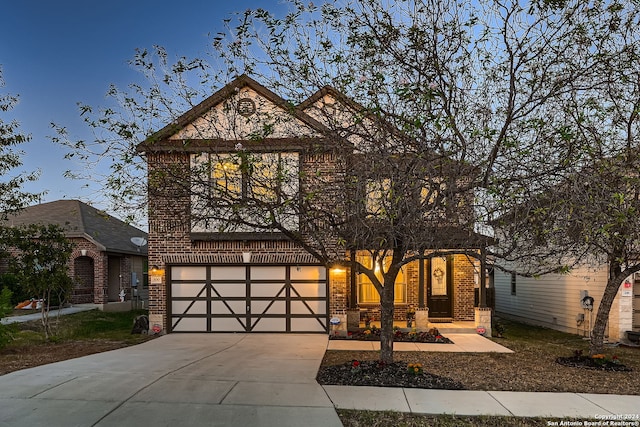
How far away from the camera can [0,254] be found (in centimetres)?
1279

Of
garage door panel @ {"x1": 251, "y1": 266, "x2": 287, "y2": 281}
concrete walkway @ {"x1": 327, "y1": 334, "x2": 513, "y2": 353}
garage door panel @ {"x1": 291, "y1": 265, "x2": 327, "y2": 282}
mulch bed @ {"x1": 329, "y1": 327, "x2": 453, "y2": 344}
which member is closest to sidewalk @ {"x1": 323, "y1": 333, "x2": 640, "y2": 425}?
concrete walkway @ {"x1": 327, "y1": 334, "x2": 513, "y2": 353}

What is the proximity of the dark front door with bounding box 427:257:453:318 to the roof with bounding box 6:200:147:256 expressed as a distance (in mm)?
13259

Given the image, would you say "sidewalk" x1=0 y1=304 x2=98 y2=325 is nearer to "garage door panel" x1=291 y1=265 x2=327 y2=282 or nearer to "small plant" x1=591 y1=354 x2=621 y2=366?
"garage door panel" x1=291 y1=265 x2=327 y2=282

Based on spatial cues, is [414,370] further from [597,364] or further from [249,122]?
[249,122]

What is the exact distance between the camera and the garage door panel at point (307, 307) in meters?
14.3

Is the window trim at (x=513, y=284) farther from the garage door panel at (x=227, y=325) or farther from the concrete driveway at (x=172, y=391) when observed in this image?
the concrete driveway at (x=172, y=391)

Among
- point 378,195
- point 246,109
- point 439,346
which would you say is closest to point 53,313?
point 246,109

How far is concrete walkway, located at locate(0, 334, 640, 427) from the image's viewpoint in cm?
615

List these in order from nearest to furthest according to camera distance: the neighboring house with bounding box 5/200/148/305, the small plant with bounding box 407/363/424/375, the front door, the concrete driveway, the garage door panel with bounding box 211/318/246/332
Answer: the concrete driveway < the small plant with bounding box 407/363/424/375 < the garage door panel with bounding box 211/318/246/332 < the neighboring house with bounding box 5/200/148/305 < the front door

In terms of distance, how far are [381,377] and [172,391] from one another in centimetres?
345

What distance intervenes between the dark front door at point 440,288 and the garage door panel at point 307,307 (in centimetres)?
391

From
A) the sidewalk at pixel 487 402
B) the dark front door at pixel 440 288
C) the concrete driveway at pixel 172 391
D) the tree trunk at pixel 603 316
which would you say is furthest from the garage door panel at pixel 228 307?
the tree trunk at pixel 603 316

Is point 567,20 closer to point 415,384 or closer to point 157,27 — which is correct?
point 415,384

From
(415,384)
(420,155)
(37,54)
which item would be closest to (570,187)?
(420,155)
